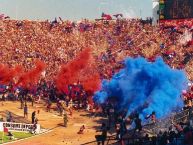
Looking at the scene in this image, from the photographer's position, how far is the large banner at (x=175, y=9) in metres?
67.2

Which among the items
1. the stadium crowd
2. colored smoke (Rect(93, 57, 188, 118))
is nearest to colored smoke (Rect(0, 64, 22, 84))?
the stadium crowd

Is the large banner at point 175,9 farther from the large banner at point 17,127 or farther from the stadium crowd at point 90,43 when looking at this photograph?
the large banner at point 17,127

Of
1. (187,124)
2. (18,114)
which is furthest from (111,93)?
(18,114)

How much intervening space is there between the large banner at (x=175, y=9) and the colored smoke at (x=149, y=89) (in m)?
34.7

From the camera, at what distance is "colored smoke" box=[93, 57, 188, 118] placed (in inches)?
1278

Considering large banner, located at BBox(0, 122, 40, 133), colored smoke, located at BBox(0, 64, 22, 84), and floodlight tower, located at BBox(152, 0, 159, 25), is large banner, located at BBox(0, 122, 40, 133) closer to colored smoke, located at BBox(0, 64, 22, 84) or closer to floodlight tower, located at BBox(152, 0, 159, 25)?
colored smoke, located at BBox(0, 64, 22, 84)

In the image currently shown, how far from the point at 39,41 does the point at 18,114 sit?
28028 mm

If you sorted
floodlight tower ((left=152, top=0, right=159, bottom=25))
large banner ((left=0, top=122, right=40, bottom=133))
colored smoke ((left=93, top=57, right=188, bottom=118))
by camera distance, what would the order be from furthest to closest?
floodlight tower ((left=152, top=0, right=159, bottom=25)) → large banner ((left=0, top=122, right=40, bottom=133)) → colored smoke ((left=93, top=57, right=188, bottom=118))

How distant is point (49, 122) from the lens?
43.4m

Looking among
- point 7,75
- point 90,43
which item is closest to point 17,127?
point 7,75

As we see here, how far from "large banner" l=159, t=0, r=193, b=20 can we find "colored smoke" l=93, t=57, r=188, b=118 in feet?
114

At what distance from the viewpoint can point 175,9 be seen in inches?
2689

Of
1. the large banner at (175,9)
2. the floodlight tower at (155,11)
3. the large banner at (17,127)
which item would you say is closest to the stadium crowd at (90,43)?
the floodlight tower at (155,11)

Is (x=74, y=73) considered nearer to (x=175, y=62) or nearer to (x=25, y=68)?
(x=25, y=68)
